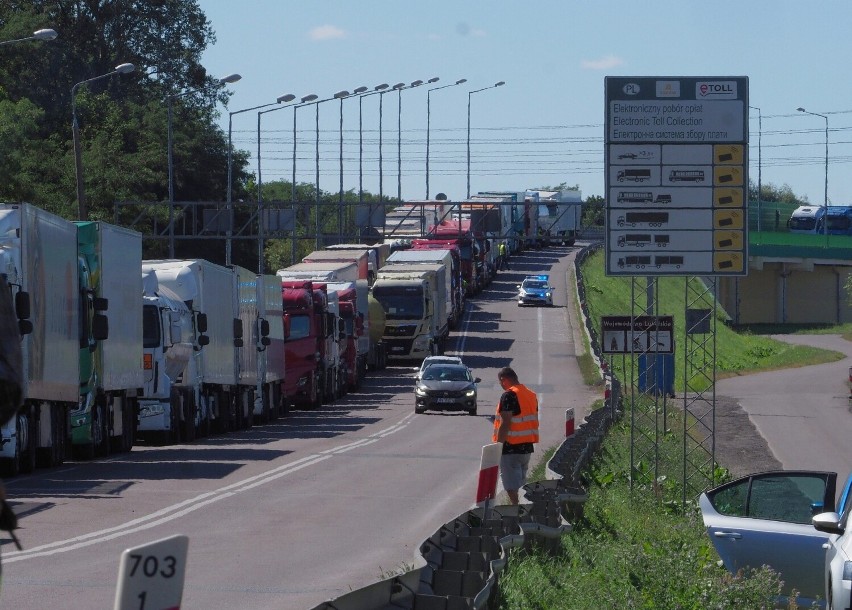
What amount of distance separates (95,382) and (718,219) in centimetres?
911

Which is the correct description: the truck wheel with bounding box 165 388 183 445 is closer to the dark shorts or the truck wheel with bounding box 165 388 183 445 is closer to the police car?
the dark shorts

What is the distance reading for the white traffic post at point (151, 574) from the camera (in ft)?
13.8

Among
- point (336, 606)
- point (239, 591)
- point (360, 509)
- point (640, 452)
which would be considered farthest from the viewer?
point (640, 452)

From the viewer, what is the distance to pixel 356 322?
5181 centimetres

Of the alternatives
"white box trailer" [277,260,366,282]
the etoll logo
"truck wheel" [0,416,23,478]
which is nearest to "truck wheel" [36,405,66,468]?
"truck wheel" [0,416,23,478]

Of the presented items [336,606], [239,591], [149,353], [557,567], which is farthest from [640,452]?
[336,606]

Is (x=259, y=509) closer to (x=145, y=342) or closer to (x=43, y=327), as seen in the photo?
(x=43, y=327)

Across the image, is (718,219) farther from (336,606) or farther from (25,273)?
(336,606)

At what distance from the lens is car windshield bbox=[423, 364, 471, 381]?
4041 centimetres

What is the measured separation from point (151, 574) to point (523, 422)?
13.2 metres

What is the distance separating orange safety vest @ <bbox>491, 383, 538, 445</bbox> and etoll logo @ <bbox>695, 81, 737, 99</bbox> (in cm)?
601

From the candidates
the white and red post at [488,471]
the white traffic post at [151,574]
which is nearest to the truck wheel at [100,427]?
the white and red post at [488,471]

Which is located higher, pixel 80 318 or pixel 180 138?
pixel 180 138

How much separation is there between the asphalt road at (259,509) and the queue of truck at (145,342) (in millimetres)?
653
